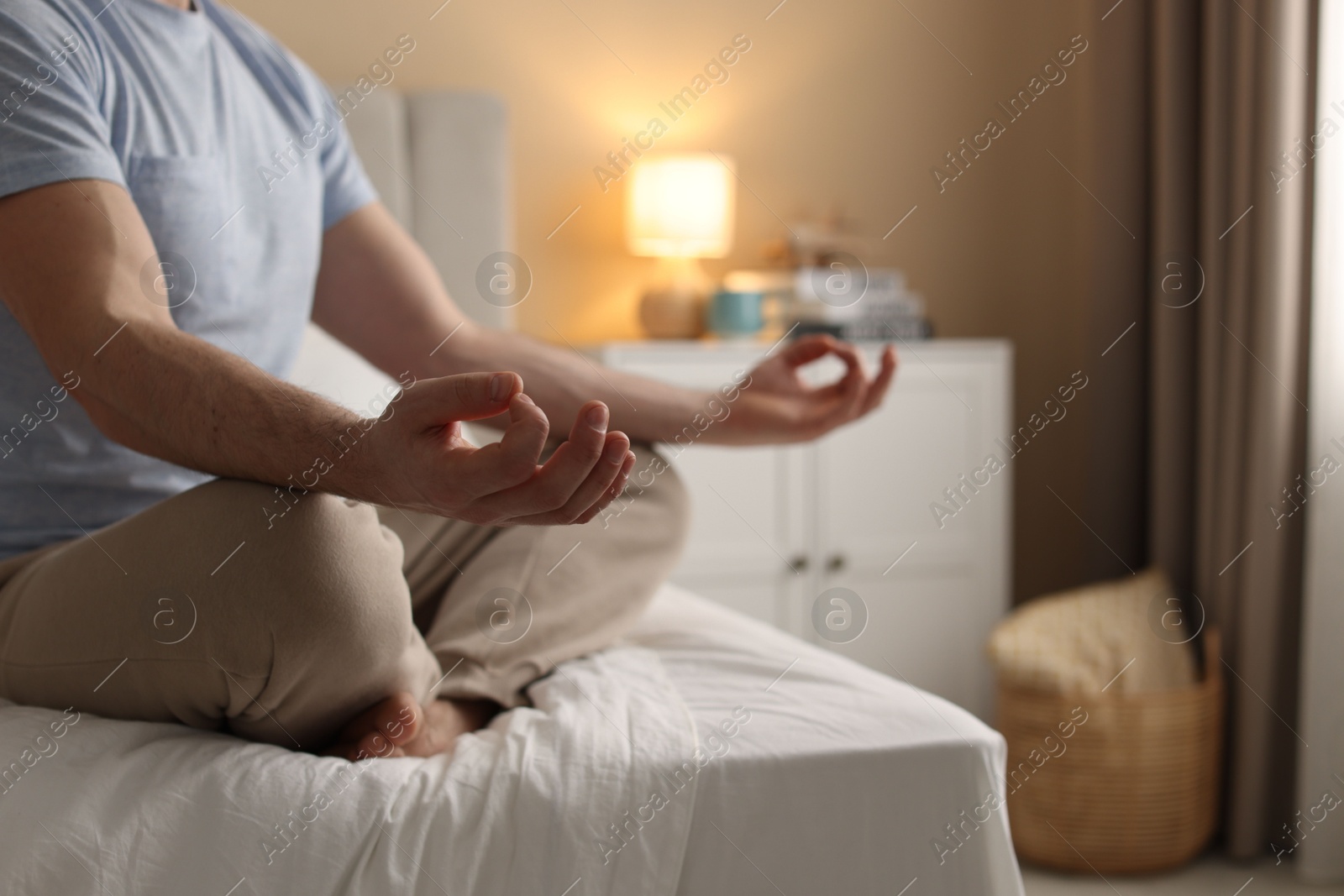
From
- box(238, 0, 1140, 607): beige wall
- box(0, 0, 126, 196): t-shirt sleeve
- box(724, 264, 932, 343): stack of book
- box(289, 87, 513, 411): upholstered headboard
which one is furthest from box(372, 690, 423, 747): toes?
box(238, 0, 1140, 607): beige wall

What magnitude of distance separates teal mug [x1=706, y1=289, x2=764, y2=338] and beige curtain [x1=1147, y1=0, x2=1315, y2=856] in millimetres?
689

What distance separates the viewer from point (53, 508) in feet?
2.60

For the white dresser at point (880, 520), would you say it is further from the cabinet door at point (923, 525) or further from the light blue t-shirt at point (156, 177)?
the light blue t-shirt at point (156, 177)

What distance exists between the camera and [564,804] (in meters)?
0.61

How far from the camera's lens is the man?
558 mm

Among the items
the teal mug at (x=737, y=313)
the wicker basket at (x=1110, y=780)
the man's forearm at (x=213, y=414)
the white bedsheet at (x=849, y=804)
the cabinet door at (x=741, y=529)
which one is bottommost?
the wicker basket at (x=1110, y=780)

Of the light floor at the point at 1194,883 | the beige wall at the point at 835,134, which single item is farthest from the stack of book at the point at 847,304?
the light floor at the point at 1194,883

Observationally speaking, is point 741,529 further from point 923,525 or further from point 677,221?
point 677,221

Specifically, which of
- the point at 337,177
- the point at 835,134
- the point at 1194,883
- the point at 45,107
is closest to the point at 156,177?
the point at 45,107

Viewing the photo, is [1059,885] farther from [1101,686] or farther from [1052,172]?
[1052,172]

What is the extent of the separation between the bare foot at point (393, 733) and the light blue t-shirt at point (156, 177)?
9.8 inches

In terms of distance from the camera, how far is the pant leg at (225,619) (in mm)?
573

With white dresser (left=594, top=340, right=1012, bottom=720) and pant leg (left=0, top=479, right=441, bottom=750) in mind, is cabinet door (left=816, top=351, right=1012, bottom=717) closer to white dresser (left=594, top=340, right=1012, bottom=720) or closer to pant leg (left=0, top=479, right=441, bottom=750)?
Result: white dresser (left=594, top=340, right=1012, bottom=720)

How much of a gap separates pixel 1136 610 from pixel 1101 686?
18 centimetres
